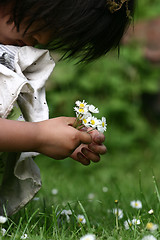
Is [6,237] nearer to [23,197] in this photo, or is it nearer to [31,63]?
[23,197]

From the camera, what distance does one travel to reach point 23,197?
1.85 m

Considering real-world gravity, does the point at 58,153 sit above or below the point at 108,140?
above

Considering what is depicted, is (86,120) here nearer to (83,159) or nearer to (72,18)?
(83,159)

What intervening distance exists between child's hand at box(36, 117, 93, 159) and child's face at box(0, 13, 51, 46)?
0.37 meters

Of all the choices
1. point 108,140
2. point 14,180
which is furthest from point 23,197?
point 108,140

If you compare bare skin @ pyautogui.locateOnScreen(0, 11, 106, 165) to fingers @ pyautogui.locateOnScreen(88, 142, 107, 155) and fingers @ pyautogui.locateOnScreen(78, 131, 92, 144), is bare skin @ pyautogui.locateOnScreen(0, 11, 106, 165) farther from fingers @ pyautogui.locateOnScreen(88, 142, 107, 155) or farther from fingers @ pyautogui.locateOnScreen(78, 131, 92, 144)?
fingers @ pyautogui.locateOnScreen(88, 142, 107, 155)

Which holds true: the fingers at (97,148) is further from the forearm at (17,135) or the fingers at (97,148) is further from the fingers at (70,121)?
the forearm at (17,135)

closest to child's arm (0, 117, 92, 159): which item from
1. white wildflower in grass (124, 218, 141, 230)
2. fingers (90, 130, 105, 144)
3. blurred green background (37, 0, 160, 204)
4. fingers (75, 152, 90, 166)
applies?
fingers (90, 130, 105, 144)

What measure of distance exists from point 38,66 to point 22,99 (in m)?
0.16

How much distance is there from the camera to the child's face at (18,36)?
1.68m

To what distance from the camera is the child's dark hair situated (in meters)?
1.60

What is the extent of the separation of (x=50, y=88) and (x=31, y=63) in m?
2.52

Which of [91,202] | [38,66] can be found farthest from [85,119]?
[91,202]

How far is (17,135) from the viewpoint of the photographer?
1.46 m
